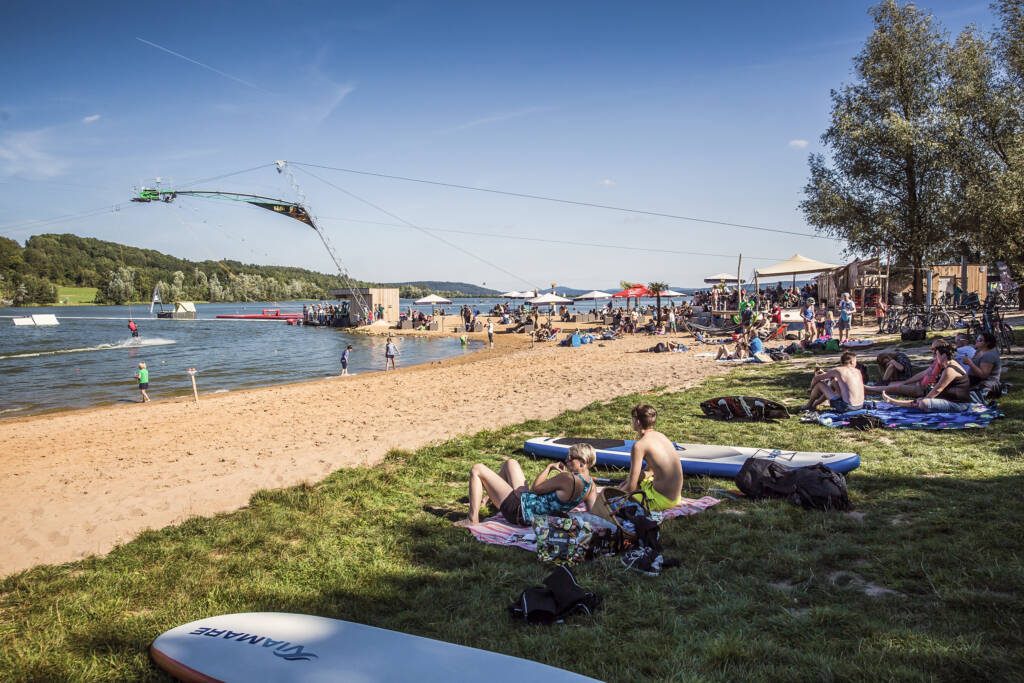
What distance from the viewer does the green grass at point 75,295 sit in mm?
108625

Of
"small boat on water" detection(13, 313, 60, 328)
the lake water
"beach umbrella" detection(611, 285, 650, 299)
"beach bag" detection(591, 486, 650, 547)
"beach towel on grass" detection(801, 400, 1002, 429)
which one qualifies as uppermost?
"beach umbrella" detection(611, 285, 650, 299)

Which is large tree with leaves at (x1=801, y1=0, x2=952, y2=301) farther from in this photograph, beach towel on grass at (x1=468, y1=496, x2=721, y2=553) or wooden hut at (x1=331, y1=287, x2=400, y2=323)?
wooden hut at (x1=331, y1=287, x2=400, y2=323)

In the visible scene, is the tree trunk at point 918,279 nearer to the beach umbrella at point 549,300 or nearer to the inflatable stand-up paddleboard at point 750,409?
the inflatable stand-up paddleboard at point 750,409

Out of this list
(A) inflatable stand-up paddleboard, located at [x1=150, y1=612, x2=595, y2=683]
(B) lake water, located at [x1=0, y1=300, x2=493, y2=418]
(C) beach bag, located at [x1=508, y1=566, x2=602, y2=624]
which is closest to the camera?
(A) inflatable stand-up paddleboard, located at [x1=150, y1=612, x2=595, y2=683]

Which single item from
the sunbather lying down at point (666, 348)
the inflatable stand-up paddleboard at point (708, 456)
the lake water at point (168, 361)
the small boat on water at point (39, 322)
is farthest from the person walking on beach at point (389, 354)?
the small boat on water at point (39, 322)

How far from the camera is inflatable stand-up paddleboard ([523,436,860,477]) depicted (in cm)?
603

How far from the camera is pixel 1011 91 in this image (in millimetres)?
15414

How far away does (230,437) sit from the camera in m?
10.3

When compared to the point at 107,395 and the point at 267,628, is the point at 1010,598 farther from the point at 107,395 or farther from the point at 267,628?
the point at 107,395

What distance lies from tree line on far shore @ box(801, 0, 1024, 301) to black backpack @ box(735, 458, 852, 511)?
12.5 metres

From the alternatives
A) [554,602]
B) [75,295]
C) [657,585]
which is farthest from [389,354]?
[75,295]

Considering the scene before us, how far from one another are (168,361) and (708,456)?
94.7ft

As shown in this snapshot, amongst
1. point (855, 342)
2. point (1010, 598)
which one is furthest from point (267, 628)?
point (855, 342)

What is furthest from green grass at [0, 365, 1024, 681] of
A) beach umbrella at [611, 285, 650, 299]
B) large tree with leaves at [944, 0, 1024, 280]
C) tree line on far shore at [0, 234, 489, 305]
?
tree line on far shore at [0, 234, 489, 305]
